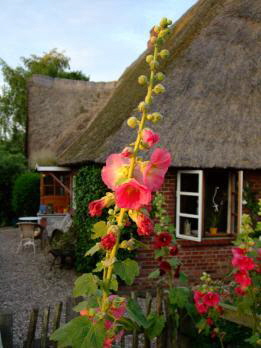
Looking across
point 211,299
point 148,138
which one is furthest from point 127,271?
point 211,299

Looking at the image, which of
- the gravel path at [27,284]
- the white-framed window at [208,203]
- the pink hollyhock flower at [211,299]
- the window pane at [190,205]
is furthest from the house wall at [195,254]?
the pink hollyhock flower at [211,299]

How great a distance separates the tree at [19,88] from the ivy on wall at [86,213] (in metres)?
21.8

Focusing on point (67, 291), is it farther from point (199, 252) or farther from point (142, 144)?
point (142, 144)

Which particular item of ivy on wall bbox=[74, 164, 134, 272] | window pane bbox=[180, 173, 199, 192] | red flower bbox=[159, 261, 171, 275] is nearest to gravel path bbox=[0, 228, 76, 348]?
ivy on wall bbox=[74, 164, 134, 272]

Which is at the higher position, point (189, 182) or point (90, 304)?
point (189, 182)

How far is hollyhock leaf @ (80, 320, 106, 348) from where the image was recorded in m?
1.28

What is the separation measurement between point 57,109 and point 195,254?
29.7 feet

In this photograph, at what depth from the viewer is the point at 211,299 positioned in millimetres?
2219

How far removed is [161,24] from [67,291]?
21.6 ft

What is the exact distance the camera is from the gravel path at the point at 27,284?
6379 millimetres

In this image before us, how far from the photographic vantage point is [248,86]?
873cm

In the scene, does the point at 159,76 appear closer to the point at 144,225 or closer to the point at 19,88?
the point at 144,225

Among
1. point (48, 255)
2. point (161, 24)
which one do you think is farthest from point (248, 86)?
point (161, 24)

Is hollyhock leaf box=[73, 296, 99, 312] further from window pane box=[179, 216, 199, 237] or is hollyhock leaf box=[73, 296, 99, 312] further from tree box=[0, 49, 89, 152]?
tree box=[0, 49, 89, 152]
